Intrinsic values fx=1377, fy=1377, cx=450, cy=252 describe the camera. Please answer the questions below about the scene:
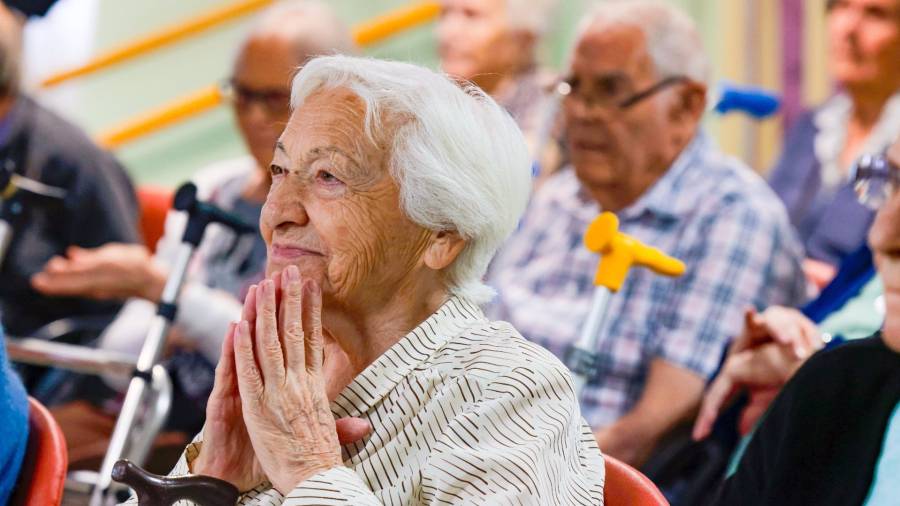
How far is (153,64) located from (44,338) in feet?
7.00

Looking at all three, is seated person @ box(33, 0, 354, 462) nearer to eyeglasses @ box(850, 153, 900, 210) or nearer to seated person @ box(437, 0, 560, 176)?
seated person @ box(437, 0, 560, 176)

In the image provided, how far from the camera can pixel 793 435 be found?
175cm

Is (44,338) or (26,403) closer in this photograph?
(26,403)

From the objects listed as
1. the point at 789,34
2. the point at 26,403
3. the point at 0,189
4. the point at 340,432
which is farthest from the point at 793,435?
the point at 789,34

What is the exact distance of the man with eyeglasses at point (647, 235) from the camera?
2533mm

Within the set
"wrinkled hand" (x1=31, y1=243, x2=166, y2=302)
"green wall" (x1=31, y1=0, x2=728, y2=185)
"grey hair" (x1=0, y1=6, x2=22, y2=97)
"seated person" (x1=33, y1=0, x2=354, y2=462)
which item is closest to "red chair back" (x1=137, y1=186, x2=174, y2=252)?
"seated person" (x1=33, y1=0, x2=354, y2=462)

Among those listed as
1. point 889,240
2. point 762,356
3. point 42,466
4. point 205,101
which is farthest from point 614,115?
point 205,101

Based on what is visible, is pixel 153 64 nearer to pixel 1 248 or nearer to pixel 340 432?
pixel 1 248

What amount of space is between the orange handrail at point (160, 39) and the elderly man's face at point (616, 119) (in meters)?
2.15

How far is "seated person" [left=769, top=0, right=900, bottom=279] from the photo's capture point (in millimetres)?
3221

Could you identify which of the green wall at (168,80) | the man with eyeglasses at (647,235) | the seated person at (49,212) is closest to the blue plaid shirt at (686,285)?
the man with eyeglasses at (647,235)

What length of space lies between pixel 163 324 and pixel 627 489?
1235 millimetres

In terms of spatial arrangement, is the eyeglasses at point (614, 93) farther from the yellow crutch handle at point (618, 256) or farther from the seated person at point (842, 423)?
the seated person at point (842, 423)

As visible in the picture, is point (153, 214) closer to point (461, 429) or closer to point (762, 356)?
point (762, 356)
